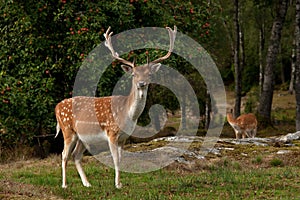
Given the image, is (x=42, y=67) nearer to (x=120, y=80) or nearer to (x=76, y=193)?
(x=120, y=80)

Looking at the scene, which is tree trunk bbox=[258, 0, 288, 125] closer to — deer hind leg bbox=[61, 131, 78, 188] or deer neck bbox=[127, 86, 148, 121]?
deer hind leg bbox=[61, 131, 78, 188]

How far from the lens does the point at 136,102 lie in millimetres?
11500

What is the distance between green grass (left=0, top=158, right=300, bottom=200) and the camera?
34.0ft

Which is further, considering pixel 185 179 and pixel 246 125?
pixel 246 125

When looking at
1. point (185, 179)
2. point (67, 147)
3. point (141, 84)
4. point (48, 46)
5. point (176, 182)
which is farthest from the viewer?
point (48, 46)

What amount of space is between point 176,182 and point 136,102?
1.80 metres

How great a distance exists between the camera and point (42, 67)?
1772 centimetres

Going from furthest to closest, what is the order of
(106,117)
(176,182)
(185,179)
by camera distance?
1. (106,117)
2. (185,179)
3. (176,182)

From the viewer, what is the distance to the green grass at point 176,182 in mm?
10375

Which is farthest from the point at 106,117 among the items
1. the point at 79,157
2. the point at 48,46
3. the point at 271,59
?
the point at 271,59

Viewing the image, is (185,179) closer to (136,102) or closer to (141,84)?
(136,102)

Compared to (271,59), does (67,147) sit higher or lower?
lower

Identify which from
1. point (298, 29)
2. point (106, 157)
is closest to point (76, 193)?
point (106, 157)

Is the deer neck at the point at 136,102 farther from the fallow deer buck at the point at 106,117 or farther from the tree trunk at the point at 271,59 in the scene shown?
the tree trunk at the point at 271,59
